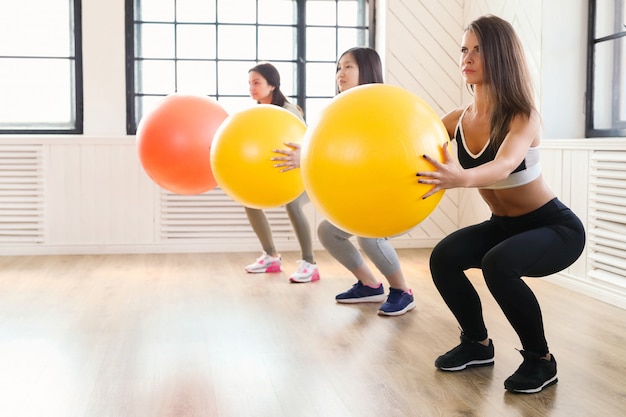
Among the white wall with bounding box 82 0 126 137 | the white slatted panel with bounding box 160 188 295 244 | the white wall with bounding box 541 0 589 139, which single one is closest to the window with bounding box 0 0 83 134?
the white wall with bounding box 82 0 126 137

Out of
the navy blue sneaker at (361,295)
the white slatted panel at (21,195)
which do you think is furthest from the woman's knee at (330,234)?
the white slatted panel at (21,195)

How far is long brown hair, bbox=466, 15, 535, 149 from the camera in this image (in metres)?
2.36

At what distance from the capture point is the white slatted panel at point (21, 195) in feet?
17.6

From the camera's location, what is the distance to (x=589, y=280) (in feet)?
13.4

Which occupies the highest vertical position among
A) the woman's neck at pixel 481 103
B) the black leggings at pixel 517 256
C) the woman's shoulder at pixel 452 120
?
the woman's neck at pixel 481 103

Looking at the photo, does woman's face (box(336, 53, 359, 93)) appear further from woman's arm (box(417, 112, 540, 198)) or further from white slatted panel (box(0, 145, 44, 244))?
white slatted panel (box(0, 145, 44, 244))

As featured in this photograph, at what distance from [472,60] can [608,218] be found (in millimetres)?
1902

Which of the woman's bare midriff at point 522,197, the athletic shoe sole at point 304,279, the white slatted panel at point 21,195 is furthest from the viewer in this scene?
the white slatted panel at point 21,195

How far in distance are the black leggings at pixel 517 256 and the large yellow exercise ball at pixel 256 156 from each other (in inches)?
24.9

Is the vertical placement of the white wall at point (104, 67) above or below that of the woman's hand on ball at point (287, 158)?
above

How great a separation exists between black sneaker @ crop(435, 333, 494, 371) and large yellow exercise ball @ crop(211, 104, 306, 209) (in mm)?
817

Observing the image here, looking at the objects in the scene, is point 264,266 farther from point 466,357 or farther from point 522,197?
point 522,197

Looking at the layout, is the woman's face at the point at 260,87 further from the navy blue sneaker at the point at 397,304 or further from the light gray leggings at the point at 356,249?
the navy blue sneaker at the point at 397,304

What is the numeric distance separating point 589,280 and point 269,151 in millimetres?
2162
